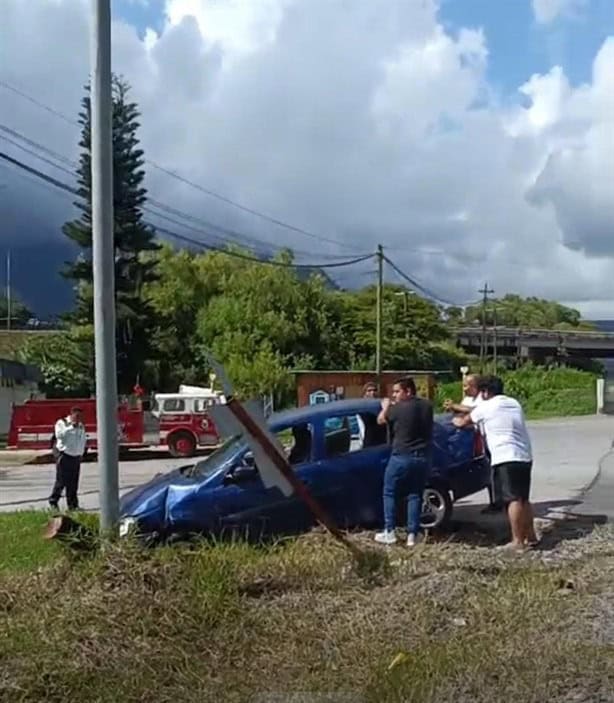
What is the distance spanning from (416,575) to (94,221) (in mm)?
4036

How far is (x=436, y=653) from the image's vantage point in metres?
6.01

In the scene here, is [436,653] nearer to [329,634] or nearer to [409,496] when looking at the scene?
[329,634]

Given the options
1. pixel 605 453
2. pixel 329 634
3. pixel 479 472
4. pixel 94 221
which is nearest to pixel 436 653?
pixel 329 634

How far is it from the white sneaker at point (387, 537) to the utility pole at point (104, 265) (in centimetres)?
237

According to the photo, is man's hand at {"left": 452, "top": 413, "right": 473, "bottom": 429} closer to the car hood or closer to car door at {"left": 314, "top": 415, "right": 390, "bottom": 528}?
car door at {"left": 314, "top": 415, "right": 390, "bottom": 528}

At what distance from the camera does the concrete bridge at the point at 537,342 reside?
117 m

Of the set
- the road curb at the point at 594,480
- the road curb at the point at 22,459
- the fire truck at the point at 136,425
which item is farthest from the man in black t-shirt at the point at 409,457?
the road curb at the point at 22,459

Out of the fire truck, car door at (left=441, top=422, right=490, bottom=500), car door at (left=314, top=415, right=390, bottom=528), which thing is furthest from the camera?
the fire truck

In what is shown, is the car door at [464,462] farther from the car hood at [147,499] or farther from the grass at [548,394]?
the grass at [548,394]

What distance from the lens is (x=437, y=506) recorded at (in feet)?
37.5

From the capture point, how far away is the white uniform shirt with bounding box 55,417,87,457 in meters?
15.8

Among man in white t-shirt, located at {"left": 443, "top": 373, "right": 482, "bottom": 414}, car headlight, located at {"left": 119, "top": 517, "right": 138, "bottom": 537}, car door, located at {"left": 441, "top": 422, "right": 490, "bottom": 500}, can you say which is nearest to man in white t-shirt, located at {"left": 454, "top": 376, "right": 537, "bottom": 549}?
man in white t-shirt, located at {"left": 443, "top": 373, "right": 482, "bottom": 414}

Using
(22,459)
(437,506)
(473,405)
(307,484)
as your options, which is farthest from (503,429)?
(22,459)

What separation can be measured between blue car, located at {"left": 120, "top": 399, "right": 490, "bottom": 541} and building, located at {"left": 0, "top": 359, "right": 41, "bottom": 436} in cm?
3533
